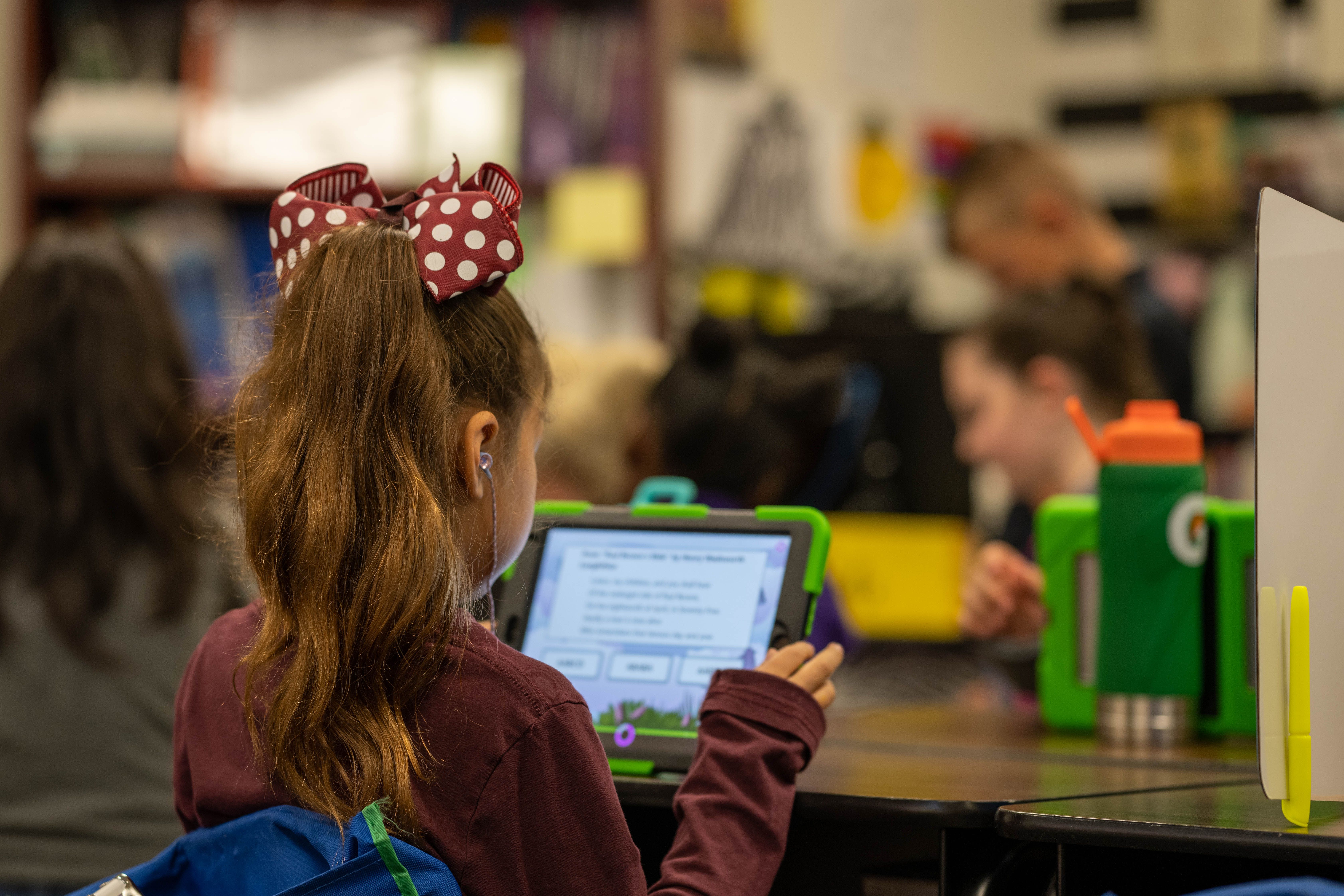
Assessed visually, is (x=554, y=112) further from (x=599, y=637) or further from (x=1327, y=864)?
(x=1327, y=864)

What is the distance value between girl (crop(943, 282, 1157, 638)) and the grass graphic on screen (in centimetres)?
110

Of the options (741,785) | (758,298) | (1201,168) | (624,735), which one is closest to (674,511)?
(624,735)

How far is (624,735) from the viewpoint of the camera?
3.92 ft

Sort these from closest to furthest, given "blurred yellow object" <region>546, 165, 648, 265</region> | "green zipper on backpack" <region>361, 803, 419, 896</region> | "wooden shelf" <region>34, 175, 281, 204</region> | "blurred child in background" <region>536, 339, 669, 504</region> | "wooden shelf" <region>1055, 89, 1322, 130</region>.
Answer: "green zipper on backpack" <region>361, 803, 419, 896</region> → "blurred child in background" <region>536, 339, 669, 504</region> → "blurred yellow object" <region>546, 165, 648, 265</region> → "wooden shelf" <region>34, 175, 281, 204</region> → "wooden shelf" <region>1055, 89, 1322, 130</region>

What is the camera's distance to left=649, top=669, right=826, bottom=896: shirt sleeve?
1.00 m

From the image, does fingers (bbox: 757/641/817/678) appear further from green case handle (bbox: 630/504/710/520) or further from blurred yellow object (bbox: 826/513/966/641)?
blurred yellow object (bbox: 826/513/966/641)

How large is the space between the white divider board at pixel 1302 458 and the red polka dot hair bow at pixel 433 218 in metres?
0.50

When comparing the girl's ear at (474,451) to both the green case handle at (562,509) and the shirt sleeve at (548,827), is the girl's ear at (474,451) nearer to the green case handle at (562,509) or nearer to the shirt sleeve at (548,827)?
the shirt sleeve at (548,827)

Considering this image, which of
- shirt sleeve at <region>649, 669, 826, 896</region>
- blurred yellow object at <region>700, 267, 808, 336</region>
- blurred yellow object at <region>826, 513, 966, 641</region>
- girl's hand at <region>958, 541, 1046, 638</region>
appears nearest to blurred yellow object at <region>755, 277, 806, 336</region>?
blurred yellow object at <region>700, 267, 808, 336</region>

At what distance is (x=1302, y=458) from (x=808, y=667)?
1.24 feet

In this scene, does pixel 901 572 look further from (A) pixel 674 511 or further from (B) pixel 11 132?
(B) pixel 11 132

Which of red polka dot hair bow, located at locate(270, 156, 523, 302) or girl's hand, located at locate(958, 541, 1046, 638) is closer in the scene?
red polka dot hair bow, located at locate(270, 156, 523, 302)

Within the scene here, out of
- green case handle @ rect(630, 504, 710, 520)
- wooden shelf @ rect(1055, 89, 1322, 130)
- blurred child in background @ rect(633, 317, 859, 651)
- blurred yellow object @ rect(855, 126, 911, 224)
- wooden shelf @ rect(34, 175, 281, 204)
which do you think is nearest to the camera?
green case handle @ rect(630, 504, 710, 520)

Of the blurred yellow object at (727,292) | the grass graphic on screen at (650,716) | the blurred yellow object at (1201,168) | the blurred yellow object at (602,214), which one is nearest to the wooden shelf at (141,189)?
the blurred yellow object at (602,214)
